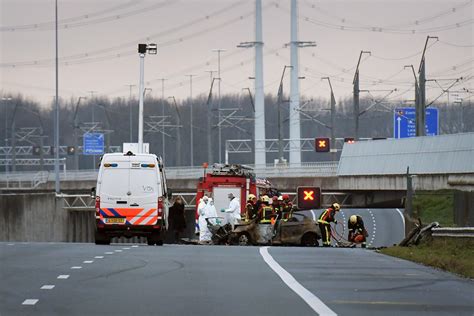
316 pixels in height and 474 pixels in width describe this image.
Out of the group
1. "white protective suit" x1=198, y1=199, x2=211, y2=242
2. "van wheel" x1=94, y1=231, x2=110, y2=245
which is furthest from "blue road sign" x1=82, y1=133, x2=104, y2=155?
"van wheel" x1=94, y1=231, x2=110, y2=245

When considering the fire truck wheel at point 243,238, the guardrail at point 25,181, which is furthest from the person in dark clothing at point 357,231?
the guardrail at point 25,181

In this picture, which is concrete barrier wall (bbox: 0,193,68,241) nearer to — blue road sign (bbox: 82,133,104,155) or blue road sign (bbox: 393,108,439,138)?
blue road sign (bbox: 393,108,439,138)

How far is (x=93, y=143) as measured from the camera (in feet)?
479

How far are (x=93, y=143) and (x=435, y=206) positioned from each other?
83.9 metres

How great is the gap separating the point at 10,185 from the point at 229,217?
243 feet

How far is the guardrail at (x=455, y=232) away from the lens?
99.0 ft

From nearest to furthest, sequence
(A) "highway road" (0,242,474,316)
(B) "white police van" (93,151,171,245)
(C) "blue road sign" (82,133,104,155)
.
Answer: (A) "highway road" (0,242,474,316) → (B) "white police van" (93,151,171,245) → (C) "blue road sign" (82,133,104,155)

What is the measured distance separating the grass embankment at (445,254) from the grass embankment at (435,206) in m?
26.7

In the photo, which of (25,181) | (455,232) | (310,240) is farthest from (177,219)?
(25,181)

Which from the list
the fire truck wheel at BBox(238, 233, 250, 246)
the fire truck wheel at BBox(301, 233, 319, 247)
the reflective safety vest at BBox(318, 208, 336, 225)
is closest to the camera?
the reflective safety vest at BBox(318, 208, 336, 225)

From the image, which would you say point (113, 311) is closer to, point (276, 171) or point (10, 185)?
point (276, 171)

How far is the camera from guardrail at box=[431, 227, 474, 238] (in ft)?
99.0

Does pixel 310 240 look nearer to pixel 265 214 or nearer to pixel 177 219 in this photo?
pixel 265 214

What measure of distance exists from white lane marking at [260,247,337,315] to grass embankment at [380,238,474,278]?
313 centimetres
